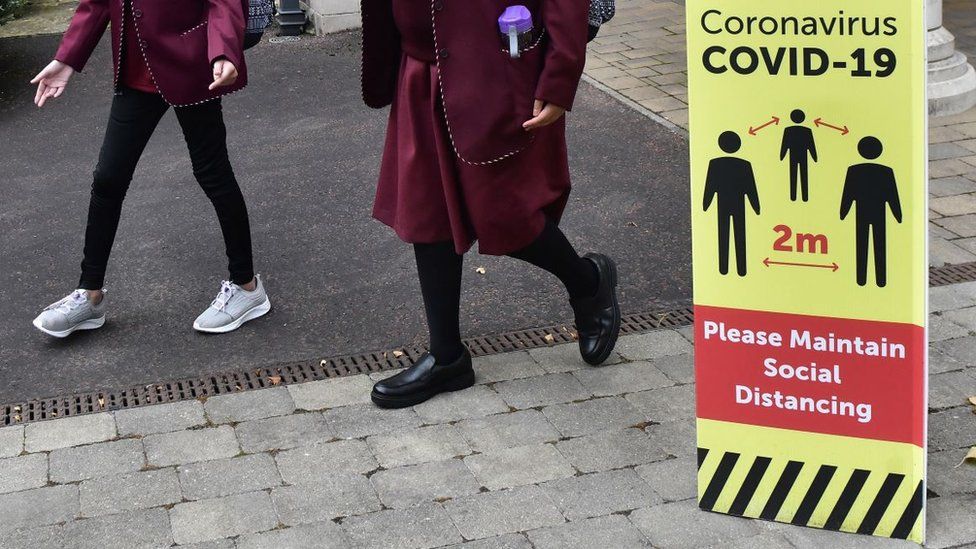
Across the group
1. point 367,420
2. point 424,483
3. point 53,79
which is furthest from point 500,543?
point 53,79

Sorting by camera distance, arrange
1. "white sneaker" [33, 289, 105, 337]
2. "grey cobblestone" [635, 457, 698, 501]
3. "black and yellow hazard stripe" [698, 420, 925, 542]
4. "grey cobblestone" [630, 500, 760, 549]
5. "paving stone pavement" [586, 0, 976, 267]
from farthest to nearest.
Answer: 1. "paving stone pavement" [586, 0, 976, 267]
2. "white sneaker" [33, 289, 105, 337]
3. "grey cobblestone" [635, 457, 698, 501]
4. "grey cobblestone" [630, 500, 760, 549]
5. "black and yellow hazard stripe" [698, 420, 925, 542]

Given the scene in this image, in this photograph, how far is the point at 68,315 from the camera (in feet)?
15.7

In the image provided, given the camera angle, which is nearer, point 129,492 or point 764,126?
point 764,126

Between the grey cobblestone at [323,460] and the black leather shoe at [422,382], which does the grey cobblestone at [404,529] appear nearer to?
the grey cobblestone at [323,460]

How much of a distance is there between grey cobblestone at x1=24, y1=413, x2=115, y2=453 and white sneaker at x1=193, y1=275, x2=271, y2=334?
731mm

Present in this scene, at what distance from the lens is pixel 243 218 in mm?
4895

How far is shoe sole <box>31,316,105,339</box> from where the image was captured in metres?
4.78

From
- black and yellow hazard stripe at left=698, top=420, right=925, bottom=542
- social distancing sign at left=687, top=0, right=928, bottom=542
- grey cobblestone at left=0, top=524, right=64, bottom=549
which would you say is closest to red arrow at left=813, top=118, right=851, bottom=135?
social distancing sign at left=687, top=0, right=928, bottom=542

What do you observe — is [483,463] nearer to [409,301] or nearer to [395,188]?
[395,188]

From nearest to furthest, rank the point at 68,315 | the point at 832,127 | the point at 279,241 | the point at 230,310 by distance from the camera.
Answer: the point at 832,127 → the point at 68,315 → the point at 230,310 → the point at 279,241

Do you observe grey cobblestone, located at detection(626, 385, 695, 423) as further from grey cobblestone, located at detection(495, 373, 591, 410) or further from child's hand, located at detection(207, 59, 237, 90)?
child's hand, located at detection(207, 59, 237, 90)

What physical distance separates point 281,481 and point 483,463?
1.92ft

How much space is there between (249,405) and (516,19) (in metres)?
1.55

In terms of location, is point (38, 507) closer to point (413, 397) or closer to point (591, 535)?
point (413, 397)
